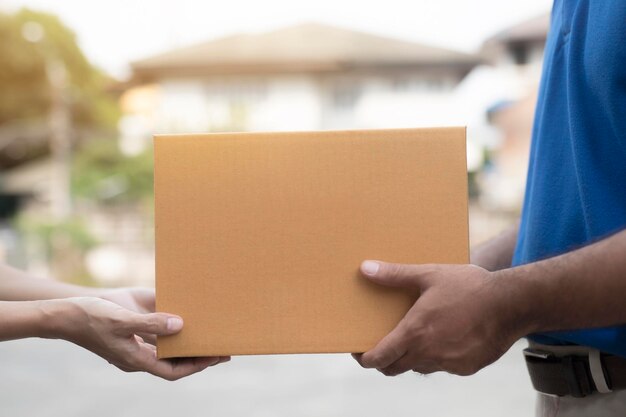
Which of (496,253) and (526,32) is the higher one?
(526,32)

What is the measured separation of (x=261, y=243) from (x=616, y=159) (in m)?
0.57

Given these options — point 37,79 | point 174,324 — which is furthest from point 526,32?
point 174,324

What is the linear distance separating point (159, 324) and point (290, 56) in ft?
64.7

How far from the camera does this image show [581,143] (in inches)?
49.0

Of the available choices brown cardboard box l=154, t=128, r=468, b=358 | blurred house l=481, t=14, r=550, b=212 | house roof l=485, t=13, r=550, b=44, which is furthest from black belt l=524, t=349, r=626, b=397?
house roof l=485, t=13, r=550, b=44

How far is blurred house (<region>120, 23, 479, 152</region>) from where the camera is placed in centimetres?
2031

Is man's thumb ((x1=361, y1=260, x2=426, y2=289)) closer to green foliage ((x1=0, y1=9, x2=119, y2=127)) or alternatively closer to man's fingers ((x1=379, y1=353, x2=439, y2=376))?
man's fingers ((x1=379, y1=353, x2=439, y2=376))

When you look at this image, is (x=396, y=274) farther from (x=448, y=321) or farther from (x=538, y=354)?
(x=538, y=354)

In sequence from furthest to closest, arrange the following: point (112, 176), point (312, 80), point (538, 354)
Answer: point (312, 80) < point (112, 176) < point (538, 354)

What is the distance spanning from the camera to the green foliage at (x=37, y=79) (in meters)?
26.5

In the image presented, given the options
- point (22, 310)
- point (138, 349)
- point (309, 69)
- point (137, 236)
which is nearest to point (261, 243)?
point (138, 349)

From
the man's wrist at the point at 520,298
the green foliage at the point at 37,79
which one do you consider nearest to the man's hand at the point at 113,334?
the man's wrist at the point at 520,298

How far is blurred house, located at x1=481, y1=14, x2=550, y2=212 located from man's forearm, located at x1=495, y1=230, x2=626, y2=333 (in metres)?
12.0

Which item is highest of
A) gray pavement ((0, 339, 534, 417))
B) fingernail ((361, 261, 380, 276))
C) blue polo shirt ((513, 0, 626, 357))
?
blue polo shirt ((513, 0, 626, 357))
